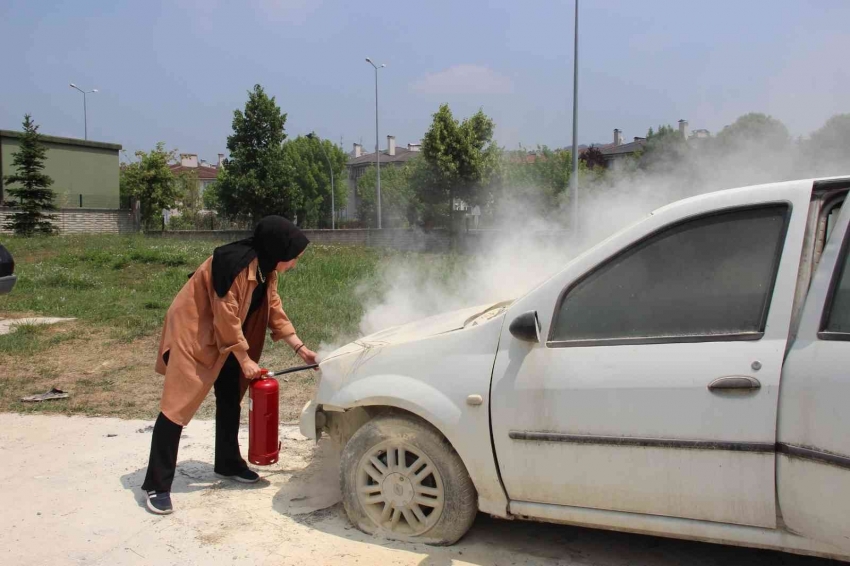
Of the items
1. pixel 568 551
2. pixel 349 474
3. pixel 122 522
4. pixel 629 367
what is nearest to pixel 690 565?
pixel 568 551

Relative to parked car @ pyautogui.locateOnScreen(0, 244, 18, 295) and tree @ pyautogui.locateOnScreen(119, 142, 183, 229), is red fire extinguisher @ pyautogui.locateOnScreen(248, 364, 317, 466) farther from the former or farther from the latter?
tree @ pyautogui.locateOnScreen(119, 142, 183, 229)

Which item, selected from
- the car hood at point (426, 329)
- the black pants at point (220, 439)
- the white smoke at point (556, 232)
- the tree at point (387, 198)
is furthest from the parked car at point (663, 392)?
the tree at point (387, 198)

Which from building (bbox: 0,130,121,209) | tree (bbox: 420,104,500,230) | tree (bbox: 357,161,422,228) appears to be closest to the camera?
tree (bbox: 420,104,500,230)

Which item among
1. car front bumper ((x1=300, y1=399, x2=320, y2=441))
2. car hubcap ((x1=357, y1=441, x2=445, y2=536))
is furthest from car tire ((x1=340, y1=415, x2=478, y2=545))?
car front bumper ((x1=300, y1=399, x2=320, y2=441))

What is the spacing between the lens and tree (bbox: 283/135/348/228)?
179 ft

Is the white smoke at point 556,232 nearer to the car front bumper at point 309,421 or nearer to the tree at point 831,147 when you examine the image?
the tree at point 831,147

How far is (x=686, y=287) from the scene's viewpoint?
9.76 feet

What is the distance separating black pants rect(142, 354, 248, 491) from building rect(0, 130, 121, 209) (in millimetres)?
33215

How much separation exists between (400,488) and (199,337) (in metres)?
1.52

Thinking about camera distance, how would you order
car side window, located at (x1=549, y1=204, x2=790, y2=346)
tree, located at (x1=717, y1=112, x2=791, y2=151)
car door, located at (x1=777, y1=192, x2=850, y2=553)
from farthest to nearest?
tree, located at (x1=717, y1=112, x2=791, y2=151) < car side window, located at (x1=549, y1=204, x2=790, y2=346) < car door, located at (x1=777, y1=192, x2=850, y2=553)

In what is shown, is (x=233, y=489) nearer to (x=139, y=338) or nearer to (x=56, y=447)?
(x=56, y=447)

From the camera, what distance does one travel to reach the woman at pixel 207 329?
4016 millimetres

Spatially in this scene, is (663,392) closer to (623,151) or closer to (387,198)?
(623,151)

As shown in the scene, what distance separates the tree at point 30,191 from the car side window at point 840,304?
31.2 metres
